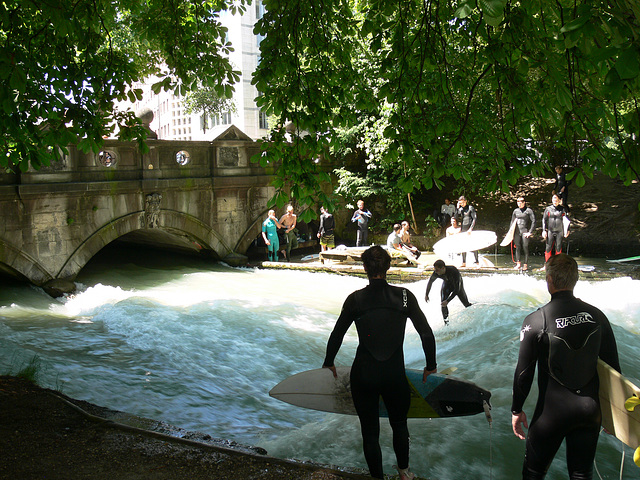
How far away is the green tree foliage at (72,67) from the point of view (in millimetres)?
5320

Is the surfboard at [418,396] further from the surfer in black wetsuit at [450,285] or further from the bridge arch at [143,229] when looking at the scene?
the bridge arch at [143,229]

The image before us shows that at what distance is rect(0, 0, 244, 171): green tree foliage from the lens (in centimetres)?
532

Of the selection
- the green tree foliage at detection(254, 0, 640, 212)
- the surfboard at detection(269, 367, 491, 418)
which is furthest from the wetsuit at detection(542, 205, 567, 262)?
the surfboard at detection(269, 367, 491, 418)

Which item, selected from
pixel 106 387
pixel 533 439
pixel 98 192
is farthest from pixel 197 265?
pixel 533 439

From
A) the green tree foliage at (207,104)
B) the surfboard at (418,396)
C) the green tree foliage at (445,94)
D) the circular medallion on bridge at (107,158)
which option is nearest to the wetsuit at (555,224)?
the green tree foliage at (445,94)

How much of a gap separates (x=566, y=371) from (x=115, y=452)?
3439mm

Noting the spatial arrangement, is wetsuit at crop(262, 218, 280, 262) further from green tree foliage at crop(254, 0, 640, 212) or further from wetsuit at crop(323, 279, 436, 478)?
wetsuit at crop(323, 279, 436, 478)

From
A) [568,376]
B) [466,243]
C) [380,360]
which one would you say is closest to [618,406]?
[568,376]

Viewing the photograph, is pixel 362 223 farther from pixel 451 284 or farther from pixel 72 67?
pixel 72 67

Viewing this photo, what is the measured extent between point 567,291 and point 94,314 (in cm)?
1036

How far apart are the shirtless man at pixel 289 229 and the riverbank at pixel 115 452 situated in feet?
40.6

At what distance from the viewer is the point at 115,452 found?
15.4 ft

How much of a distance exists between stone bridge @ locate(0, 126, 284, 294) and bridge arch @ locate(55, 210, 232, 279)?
0.09 feet

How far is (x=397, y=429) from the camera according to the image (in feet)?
14.5
